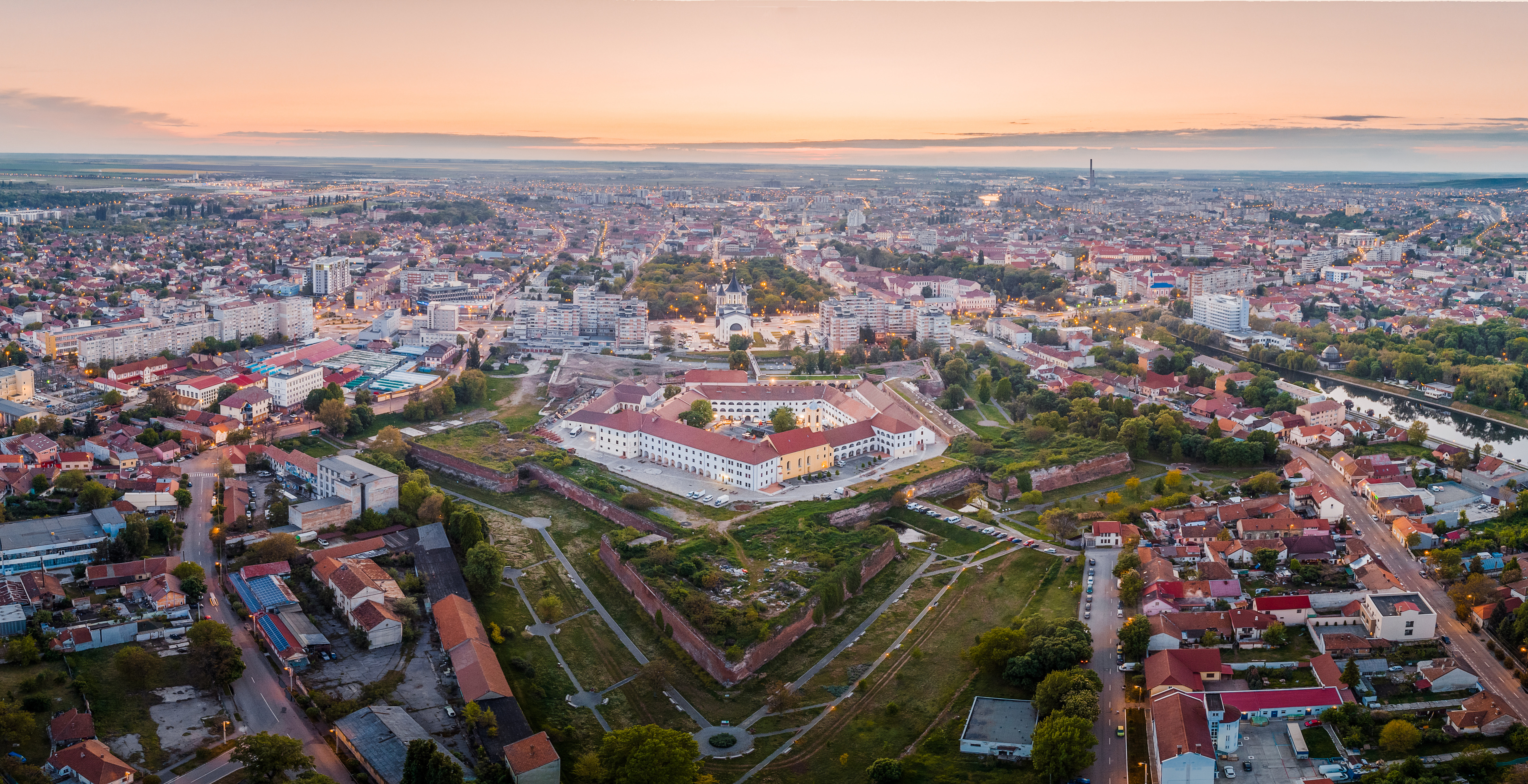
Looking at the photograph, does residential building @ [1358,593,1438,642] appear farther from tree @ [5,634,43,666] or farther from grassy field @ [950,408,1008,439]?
tree @ [5,634,43,666]

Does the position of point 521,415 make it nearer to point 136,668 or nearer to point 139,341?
point 139,341

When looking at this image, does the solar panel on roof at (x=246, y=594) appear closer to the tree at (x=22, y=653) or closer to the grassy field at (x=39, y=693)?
the grassy field at (x=39, y=693)

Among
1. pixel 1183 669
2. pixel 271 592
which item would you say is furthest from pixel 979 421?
pixel 271 592

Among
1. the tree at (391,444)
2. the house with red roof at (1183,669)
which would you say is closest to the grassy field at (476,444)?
the tree at (391,444)

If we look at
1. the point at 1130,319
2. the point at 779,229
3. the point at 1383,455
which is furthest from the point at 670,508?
the point at 779,229

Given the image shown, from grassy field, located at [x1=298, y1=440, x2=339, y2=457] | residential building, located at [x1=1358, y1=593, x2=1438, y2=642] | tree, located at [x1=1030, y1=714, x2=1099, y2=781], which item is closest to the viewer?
tree, located at [x1=1030, y1=714, x2=1099, y2=781]

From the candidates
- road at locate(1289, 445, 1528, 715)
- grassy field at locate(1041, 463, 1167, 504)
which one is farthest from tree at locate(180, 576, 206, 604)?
road at locate(1289, 445, 1528, 715)
